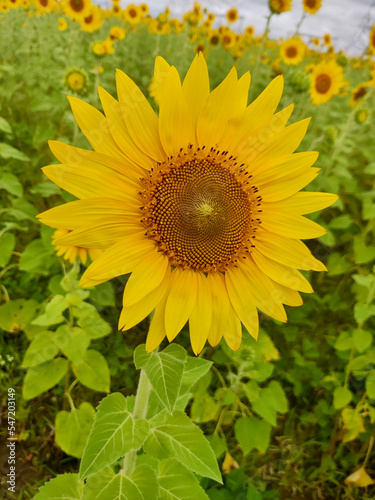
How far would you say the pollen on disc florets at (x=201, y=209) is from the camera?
106cm

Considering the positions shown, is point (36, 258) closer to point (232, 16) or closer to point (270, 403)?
point (270, 403)

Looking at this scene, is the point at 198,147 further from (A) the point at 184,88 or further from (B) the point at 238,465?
(B) the point at 238,465

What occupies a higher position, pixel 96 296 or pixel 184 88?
pixel 184 88

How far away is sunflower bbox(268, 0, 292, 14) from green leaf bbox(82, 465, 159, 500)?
4.05 meters

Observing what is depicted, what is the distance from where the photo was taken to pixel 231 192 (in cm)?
112

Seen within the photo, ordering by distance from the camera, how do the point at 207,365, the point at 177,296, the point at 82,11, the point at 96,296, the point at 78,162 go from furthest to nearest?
the point at 82,11 < the point at 96,296 < the point at 207,365 < the point at 177,296 < the point at 78,162

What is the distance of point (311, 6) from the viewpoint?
4.75 m

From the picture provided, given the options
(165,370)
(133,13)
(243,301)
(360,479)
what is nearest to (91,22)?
(133,13)

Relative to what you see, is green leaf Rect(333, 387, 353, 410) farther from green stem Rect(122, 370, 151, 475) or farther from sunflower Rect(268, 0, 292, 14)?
sunflower Rect(268, 0, 292, 14)

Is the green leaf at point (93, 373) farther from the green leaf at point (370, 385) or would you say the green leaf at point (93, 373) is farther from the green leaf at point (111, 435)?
the green leaf at point (370, 385)

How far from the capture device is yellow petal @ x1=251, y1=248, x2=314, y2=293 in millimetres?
1118

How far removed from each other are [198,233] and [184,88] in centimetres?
38

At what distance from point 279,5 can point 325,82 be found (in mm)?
1108

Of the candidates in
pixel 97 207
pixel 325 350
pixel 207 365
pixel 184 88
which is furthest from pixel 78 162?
pixel 325 350
